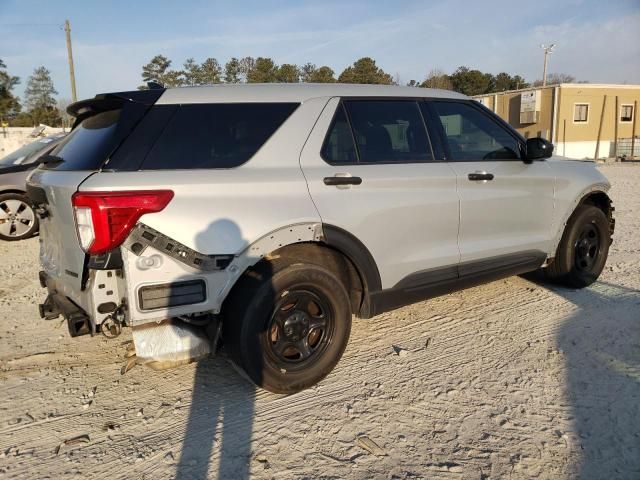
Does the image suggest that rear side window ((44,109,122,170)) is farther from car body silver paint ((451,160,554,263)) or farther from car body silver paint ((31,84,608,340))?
car body silver paint ((451,160,554,263))

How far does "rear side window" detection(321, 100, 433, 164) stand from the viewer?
3221 mm

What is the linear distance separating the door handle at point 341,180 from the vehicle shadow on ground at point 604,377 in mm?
1902

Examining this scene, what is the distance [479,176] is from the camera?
12.4 ft

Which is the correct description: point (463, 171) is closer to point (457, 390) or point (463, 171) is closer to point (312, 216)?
point (312, 216)

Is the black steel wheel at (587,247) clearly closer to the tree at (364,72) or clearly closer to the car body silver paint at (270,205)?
the car body silver paint at (270,205)

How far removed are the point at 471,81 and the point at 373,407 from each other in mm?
54872

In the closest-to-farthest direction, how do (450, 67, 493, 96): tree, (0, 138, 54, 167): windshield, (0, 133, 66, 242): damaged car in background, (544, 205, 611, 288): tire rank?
(544, 205, 611, 288): tire → (0, 133, 66, 242): damaged car in background → (0, 138, 54, 167): windshield → (450, 67, 493, 96): tree

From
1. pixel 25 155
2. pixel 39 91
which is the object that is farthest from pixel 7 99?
pixel 25 155

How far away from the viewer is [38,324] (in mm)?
4328

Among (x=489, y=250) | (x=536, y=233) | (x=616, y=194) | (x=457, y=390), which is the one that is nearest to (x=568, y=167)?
(x=536, y=233)

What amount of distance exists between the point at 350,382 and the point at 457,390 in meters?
0.70

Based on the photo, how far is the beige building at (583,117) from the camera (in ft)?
94.5

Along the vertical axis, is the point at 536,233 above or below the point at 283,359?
above

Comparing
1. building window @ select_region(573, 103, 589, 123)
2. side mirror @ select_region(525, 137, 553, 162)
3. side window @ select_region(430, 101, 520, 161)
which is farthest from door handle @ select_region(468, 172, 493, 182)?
building window @ select_region(573, 103, 589, 123)
